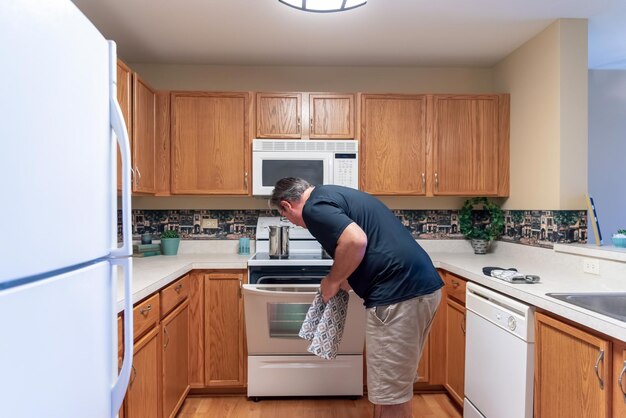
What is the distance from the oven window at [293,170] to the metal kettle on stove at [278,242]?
1.06 ft

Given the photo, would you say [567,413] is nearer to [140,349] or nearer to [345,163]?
[140,349]

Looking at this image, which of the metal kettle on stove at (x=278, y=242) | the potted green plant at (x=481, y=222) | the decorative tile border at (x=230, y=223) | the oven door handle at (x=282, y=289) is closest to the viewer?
the oven door handle at (x=282, y=289)

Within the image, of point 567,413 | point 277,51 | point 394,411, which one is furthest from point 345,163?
point 567,413

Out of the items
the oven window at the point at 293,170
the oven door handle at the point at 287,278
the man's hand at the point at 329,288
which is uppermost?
the oven window at the point at 293,170

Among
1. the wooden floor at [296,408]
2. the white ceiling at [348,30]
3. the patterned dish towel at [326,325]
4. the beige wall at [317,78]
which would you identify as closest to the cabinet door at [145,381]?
the wooden floor at [296,408]

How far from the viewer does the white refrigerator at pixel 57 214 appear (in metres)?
0.56

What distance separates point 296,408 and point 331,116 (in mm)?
1954

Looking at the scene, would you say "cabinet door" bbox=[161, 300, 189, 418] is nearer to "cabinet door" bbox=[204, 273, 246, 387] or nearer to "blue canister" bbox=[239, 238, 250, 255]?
"cabinet door" bbox=[204, 273, 246, 387]

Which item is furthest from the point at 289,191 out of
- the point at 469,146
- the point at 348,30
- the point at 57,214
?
the point at 469,146

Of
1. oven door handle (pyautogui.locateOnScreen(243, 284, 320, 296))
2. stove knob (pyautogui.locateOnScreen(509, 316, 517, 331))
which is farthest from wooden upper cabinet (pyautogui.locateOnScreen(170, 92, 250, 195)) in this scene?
stove knob (pyautogui.locateOnScreen(509, 316, 517, 331))

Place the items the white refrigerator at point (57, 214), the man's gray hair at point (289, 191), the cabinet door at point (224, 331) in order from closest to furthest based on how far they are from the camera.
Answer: the white refrigerator at point (57, 214), the man's gray hair at point (289, 191), the cabinet door at point (224, 331)

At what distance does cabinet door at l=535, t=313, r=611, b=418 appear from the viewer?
124 centimetres

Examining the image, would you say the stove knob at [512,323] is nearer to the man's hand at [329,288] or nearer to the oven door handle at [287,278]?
the man's hand at [329,288]

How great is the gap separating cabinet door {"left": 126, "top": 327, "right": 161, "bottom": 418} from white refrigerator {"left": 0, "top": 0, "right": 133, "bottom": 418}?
72 cm
